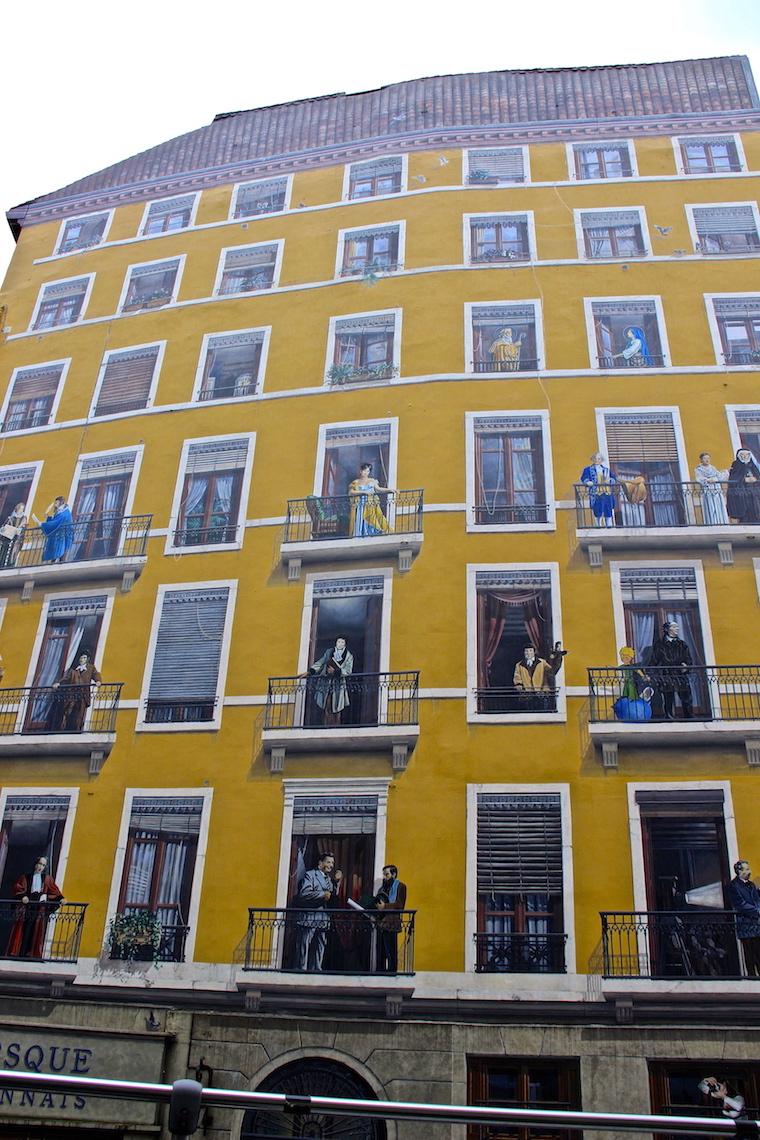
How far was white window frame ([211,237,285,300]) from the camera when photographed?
68.9 feet

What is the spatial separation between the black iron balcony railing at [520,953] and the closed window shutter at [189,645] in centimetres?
586

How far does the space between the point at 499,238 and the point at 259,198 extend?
18.8 ft

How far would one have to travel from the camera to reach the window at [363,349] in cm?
1923

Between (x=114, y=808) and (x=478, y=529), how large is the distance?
7.44 m

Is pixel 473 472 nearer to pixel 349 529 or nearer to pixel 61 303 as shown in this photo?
pixel 349 529

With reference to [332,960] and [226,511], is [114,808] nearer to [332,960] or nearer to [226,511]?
[332,960]

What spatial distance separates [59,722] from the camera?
1680 cm

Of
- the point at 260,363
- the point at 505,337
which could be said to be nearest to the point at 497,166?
the point at 505,337

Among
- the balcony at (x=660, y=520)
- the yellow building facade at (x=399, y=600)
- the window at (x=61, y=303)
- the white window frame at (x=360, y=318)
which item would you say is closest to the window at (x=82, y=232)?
the yellow building facade at (x=399, y=600)

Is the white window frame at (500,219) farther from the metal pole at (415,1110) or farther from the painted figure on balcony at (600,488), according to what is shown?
the metal pole at (415,1110)

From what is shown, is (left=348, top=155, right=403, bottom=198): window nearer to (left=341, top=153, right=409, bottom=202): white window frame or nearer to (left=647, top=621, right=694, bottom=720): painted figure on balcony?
(left=341, top=153, right=409, bottom=202): white window frame

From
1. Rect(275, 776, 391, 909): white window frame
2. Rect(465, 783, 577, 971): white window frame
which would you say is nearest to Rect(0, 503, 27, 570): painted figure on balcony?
Rect(275, 776, 391, 909): white window frame

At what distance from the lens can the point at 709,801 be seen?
14438 mm

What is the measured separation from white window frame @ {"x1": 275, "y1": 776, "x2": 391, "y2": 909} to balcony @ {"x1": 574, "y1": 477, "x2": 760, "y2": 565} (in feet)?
16.9
